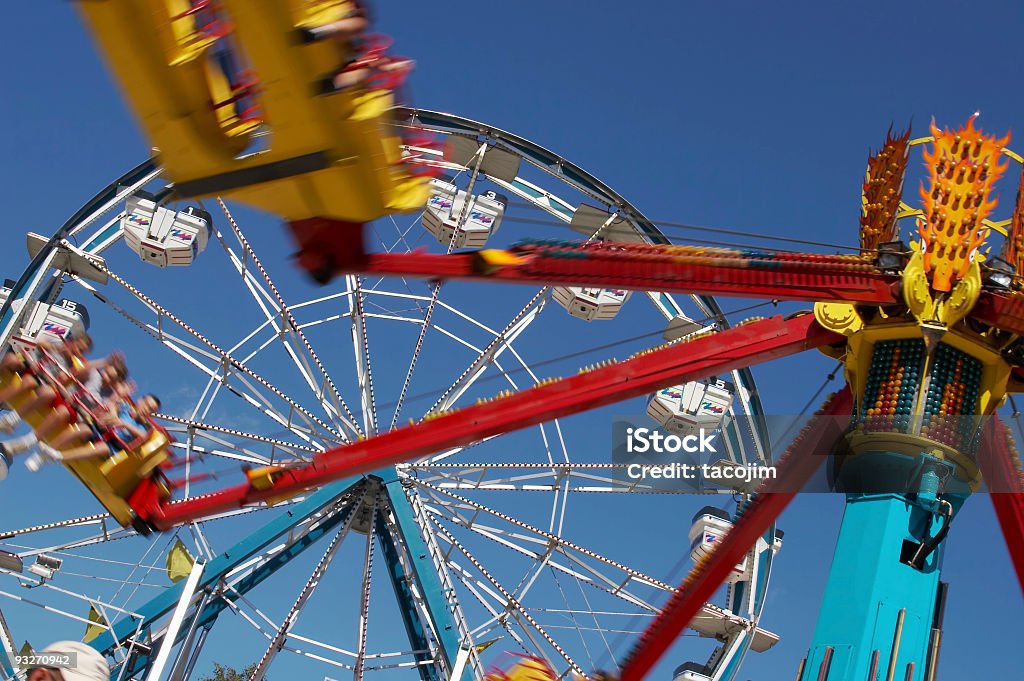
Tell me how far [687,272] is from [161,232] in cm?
986

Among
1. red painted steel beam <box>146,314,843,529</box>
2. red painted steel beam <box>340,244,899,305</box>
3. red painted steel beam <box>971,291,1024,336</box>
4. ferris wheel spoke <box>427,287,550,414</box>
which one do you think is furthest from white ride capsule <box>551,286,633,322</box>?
red painted steel beam <box>971,291,1024,336</box>

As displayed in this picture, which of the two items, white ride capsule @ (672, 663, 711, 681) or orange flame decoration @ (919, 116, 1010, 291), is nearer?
orange flame decoration @ (919, 116, 1010, 291)

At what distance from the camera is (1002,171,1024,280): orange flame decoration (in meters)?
8.62

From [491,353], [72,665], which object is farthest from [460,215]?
[72,665]

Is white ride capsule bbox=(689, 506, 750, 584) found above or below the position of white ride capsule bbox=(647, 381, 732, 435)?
below

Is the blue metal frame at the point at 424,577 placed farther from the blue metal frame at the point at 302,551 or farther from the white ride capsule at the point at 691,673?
the white ride capsule at the point at 691,673

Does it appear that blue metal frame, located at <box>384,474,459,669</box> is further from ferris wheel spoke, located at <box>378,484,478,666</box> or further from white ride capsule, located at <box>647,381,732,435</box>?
white ride capsule, located at <box>647,381,732,435</box>

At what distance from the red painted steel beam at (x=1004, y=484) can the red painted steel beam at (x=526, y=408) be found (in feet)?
3.91

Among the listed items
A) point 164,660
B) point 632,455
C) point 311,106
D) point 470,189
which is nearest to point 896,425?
point 632,455

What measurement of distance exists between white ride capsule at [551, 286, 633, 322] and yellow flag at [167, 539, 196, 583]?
229 inches

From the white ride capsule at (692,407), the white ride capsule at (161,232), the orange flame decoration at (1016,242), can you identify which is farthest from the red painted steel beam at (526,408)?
the white ride capsule at (161,232)

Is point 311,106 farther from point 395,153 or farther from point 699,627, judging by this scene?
point 699,627

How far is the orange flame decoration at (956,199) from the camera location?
808cm

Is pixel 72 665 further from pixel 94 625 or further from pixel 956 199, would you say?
pixel 94 625
